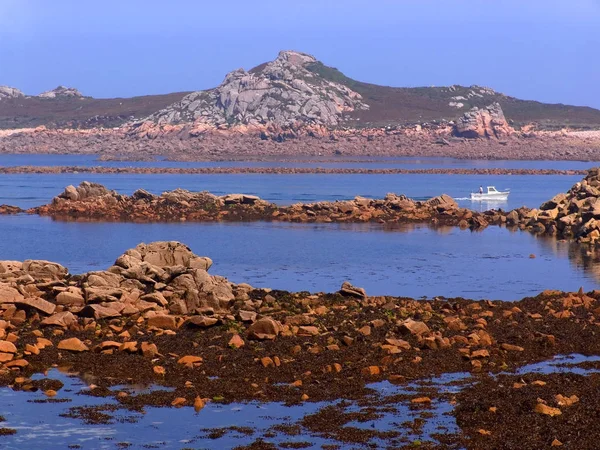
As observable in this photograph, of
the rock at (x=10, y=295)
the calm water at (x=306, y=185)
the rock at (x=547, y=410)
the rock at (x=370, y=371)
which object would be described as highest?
the rock at (x=10, y=295)

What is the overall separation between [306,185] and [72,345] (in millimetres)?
90553

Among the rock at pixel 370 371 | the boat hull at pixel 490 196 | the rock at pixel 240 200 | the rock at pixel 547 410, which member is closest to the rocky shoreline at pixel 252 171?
the boat hull at pixel 490 196

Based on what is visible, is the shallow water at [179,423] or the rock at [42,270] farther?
the rock at [42,270]

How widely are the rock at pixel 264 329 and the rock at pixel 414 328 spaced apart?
2870 millimetres

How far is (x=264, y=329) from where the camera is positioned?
21.9 meters

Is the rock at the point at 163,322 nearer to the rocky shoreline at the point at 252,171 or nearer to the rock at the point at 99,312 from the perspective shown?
the rock at the point at 99,312

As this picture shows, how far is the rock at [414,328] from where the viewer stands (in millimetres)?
22047

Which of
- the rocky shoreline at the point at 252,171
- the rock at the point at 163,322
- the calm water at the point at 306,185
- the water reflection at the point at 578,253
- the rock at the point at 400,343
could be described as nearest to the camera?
the rock at the point at 400,343

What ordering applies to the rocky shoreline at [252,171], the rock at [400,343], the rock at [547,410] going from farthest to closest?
the rocky shoreline at [252,171], the rock at [400,343], the rock at [547,410]

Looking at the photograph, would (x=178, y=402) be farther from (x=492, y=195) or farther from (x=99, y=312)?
(x=492, y=195)

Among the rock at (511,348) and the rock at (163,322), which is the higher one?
the rock at (163,322)

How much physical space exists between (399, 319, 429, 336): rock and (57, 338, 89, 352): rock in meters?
7.16

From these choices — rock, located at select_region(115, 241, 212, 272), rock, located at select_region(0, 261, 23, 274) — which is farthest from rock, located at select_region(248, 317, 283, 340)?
rock, located at select_region(0, 261, 23, 274)

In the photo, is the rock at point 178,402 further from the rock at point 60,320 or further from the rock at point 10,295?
the rock at point 10,295
